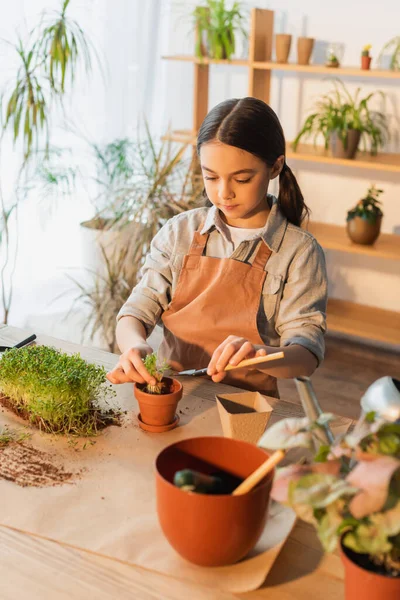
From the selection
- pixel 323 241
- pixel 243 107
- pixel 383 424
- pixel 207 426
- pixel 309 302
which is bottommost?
pixel 323 241

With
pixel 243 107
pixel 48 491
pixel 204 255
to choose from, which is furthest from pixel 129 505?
pixel 243 107

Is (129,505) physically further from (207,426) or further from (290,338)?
(290,338)

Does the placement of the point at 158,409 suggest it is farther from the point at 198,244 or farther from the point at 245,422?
the point at 198,244

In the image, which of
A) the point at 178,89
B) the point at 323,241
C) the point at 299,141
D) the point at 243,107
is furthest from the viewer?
the point at 178,89

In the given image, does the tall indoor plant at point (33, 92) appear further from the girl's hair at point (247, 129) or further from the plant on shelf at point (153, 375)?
the plant on shelf at point (153, 375)

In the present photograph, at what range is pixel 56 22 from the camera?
3.41 metres

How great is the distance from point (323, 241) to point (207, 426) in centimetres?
246

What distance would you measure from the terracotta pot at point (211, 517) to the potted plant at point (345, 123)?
2.76 m

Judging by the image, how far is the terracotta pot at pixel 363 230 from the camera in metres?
3.58

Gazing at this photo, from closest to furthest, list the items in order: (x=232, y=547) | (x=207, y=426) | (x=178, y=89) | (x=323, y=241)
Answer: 1. (x=232, y=547)
2. (x=207, y=426)
3. (x=323, y=241)
4. (x=178, y=89)

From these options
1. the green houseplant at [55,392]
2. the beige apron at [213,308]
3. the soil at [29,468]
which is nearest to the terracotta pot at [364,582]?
the soil at [29,468]

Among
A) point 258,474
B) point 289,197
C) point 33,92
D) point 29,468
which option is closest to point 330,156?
point 33,92

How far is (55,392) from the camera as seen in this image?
4.40 feet

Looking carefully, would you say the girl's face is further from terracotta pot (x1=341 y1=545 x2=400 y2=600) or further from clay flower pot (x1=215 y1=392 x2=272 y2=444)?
terracotta pot (x1=341 y1=545 x2=400 y2=600)
